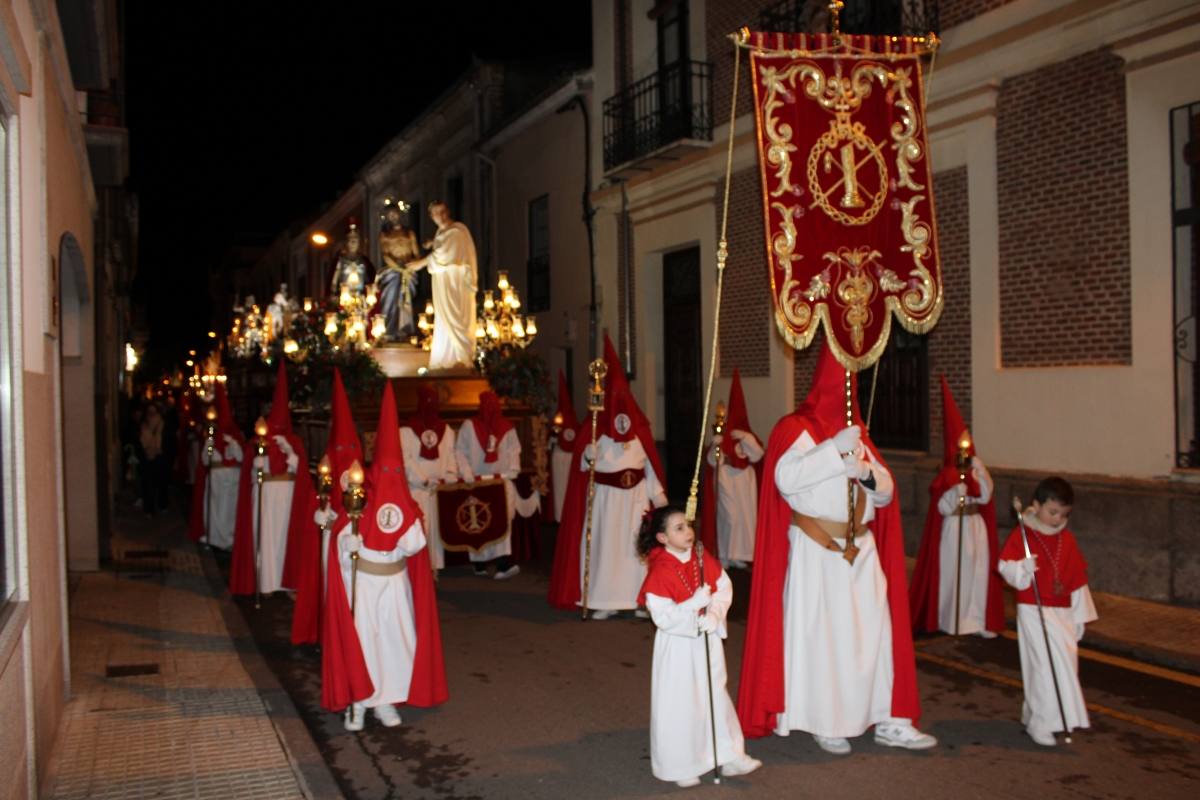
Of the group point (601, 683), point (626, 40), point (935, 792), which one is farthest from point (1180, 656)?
point (626, 40)

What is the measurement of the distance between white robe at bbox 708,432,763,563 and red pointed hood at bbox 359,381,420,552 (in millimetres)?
5717

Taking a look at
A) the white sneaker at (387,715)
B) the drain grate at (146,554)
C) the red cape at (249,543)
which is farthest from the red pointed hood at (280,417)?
the white sneaker at (387,715)

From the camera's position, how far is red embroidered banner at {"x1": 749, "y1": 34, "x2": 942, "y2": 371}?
6.23 meters

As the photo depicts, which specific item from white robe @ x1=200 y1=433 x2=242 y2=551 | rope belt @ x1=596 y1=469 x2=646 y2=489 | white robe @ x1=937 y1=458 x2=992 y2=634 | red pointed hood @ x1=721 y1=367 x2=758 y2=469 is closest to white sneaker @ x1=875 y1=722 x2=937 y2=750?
white robe @ x1=937 y1=458 x2=992 y2=634

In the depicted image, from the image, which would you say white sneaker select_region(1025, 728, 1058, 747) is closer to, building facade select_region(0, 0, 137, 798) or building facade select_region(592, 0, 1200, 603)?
building facade select_region(592, 0, 1200, 603)

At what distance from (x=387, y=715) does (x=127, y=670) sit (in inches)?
97.5

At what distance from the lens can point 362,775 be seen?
584cm

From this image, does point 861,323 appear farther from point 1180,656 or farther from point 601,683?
point 1180,656

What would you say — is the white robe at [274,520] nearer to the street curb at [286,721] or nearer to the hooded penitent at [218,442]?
the street curb at [286,721]

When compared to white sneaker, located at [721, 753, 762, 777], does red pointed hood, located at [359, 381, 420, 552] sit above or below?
above

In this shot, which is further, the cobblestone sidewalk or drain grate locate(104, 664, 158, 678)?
drain grate locate(104, 664, 158, 678)

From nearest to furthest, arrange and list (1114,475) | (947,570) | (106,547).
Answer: (947,570) → (1114,475) → (106,547)

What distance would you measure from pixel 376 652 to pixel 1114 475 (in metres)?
7.13

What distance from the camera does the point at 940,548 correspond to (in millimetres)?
8734
